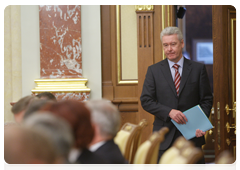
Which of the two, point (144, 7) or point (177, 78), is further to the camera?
point (144, 7)

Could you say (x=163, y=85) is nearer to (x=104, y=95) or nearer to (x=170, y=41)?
(x=170, y=41)

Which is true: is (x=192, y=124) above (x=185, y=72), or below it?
below

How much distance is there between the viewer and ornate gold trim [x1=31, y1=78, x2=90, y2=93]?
439 cm

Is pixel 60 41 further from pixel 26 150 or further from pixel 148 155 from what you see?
pixel 26 150

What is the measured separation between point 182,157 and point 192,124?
1.32 meters

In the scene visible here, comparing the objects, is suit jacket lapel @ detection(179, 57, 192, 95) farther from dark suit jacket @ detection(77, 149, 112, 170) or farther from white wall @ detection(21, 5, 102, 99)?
white wall @ detection(21, 5, 102, 99)

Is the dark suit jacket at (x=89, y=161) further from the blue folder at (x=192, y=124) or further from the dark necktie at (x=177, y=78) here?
the dark necktie at (x=177, y=78)

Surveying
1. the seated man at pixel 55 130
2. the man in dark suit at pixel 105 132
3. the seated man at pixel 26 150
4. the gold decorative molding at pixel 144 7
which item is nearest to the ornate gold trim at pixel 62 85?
the gold decorative molding at pixel 144 7

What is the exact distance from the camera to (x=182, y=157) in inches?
51.4

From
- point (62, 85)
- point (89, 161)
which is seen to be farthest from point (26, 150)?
point (62, 85)

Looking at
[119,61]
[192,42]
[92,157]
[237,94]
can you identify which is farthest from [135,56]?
[192,42]

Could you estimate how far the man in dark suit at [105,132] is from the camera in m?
1.40

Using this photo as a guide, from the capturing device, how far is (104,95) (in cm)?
452
